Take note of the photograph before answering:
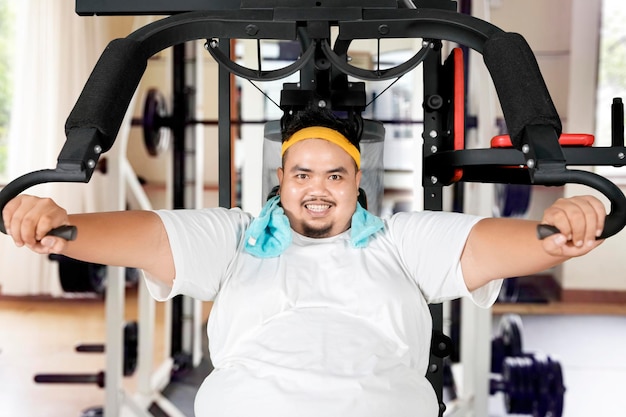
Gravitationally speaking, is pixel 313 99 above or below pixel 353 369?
above

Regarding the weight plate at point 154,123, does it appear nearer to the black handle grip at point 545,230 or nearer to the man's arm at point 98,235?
the man's arm at point 98,235

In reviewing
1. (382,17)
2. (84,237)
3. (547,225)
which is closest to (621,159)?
(547,225)

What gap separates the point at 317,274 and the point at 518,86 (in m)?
0.59

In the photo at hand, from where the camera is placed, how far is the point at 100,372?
2.78m

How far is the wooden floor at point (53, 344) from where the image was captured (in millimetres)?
3047

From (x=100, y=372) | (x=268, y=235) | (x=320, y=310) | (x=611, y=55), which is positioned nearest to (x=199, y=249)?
(x=268, y=235)

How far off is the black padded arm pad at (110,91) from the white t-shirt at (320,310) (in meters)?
0.30

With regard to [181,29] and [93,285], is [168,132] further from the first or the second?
[181,29]

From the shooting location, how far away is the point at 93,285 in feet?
9.50

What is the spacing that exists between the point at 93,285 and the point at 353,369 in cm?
189

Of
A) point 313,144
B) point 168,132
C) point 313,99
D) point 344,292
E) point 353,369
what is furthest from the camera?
point 168,132

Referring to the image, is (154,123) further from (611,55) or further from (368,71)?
(611,55)

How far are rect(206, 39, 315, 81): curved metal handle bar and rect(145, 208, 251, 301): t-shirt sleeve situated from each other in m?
0.30

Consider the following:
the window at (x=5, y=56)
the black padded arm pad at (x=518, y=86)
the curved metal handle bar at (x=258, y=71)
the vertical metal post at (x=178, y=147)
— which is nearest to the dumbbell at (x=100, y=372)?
the vertical metal post at (x=178, y=147)
